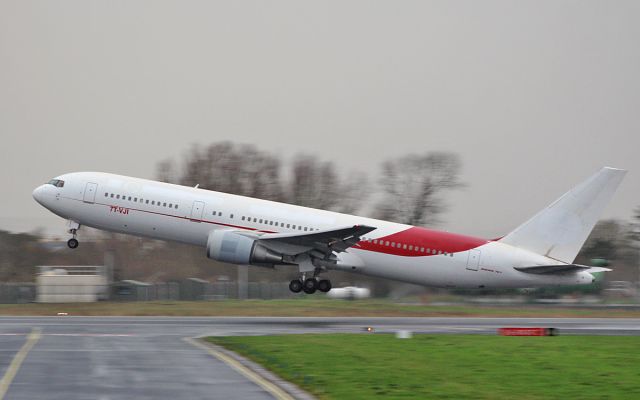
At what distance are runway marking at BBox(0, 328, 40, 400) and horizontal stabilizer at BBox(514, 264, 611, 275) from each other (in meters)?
21.2

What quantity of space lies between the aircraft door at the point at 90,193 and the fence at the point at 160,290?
12801mm

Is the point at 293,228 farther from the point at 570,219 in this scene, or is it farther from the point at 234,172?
the point at 234,172

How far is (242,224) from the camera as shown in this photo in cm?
4072

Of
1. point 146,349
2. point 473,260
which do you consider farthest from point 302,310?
point 146,349

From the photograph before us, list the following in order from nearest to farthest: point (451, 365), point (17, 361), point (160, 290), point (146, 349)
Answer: point (17, 361), point (451, 365), point (146, 349), point (160, 290)

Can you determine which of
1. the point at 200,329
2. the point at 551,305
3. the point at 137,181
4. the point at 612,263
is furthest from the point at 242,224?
the point at 612,263

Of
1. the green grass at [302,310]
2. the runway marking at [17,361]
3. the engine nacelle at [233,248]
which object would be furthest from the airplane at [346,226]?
the runway marking at [17,361]

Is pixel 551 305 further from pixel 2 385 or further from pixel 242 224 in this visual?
pixel 2 385

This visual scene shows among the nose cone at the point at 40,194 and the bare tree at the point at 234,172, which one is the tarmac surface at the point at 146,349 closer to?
the nose cone at the point at 40,194

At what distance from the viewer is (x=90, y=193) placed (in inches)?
1636

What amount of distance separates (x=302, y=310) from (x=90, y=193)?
12545 millimetres

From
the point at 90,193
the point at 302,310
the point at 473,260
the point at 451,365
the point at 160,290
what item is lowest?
the point at 451,365

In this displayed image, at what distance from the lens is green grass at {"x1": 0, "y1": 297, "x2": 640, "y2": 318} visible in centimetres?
4509

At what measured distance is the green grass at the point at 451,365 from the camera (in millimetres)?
18234
